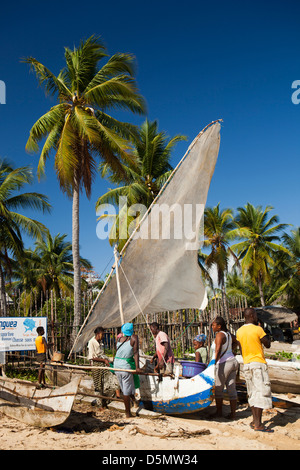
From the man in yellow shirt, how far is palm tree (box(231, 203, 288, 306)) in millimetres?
24631

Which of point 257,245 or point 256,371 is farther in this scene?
point 257,245

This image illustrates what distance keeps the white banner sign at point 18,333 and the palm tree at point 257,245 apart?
2161 cm

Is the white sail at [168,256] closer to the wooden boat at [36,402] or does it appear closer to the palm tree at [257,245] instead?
the wooden boat at [36,402]

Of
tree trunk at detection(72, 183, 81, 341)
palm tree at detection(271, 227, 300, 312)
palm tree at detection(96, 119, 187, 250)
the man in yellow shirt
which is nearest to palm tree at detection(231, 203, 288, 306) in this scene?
palm tree at detection(271, 227, 300, 312)

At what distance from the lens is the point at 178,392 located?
6.83 metres

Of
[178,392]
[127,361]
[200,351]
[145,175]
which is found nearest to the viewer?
[127,361]

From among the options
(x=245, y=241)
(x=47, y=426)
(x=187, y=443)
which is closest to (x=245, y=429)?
(x=187, y=443)

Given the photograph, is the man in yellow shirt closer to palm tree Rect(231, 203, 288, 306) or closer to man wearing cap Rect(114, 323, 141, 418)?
man wearing cap Rect(114, 323, 141, 418)

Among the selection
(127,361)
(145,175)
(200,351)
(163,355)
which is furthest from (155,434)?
(145,175)

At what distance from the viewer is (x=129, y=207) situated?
760 inches

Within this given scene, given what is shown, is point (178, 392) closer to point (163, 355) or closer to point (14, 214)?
point (163, 355)

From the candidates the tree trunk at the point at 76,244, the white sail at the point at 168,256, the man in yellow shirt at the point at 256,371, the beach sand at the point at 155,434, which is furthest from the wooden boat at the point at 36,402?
the tree trunk at the point at 76,244

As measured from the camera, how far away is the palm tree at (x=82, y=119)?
14.0m

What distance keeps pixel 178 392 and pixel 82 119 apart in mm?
10390
